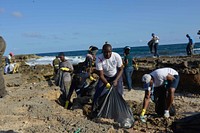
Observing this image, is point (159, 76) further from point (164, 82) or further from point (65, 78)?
point (65, 78)

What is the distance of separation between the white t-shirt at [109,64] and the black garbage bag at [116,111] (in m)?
0.62

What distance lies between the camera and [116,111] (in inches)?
220

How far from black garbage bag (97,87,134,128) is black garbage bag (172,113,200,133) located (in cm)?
116

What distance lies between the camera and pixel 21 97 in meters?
7.86

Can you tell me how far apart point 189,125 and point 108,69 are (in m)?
2.40

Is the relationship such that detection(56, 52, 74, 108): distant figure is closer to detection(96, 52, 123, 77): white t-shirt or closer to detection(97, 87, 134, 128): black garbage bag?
detection(96, 52, 123, 77): white t-shirt

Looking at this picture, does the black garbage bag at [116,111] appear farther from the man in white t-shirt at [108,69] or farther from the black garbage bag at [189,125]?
the black garbage bag at [189,125]

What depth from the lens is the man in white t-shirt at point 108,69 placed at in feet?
19.9

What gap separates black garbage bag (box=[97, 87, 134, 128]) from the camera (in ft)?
18.0

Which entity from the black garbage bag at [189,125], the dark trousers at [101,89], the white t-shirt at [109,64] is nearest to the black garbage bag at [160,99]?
the dark trousers at [101,89]

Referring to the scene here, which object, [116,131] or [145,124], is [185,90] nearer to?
[145,124]

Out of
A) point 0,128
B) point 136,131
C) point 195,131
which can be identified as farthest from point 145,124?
point 0,128

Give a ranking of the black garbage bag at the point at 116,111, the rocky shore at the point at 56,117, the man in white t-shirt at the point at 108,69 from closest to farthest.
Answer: the rocky shore at the point at 56,117, the black garbage bag at the point at 116,111, the man in white t-shirt at the point at 108,69

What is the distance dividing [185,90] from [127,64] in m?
2.31
